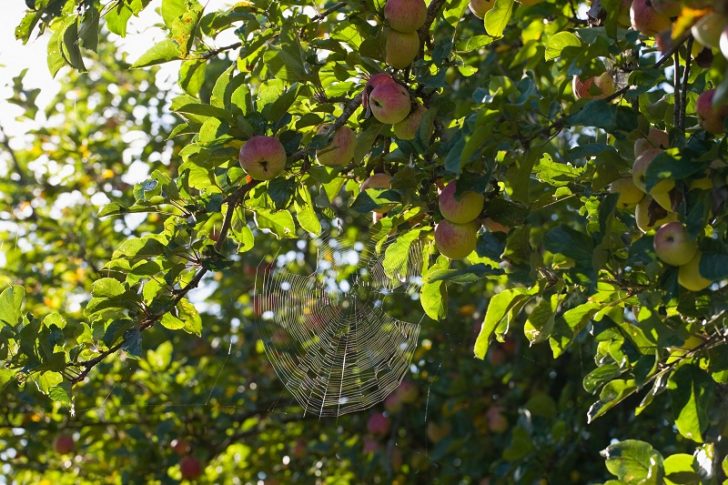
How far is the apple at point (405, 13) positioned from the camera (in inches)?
73.1

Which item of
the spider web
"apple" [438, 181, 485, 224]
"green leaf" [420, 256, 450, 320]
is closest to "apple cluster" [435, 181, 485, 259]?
"apple" [438, 181, 485, 224]

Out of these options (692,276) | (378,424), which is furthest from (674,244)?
(378,424)

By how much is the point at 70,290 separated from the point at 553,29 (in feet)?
11.8

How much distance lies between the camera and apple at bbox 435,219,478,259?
1794mm

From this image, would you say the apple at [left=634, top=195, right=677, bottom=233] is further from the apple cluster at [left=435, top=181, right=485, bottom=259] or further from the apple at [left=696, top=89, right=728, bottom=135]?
the apple cluster at [left=435, top=181, right=485, bottom=259]

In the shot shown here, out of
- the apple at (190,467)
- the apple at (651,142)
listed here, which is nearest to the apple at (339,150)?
the apple at (651,142)

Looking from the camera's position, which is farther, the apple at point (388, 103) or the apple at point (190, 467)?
the apple at point (190, 467)

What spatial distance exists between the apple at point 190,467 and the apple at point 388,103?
8.88ft

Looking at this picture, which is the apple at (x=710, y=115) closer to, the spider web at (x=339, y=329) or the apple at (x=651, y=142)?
the apple at (x=651, y=142)

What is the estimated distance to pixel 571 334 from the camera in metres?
1.82

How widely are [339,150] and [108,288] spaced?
0.58 metres

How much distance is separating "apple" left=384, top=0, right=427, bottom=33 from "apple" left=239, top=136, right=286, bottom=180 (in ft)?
1.08

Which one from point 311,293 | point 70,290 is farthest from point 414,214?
point 70,290

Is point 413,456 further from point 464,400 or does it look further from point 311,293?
point 311,293
